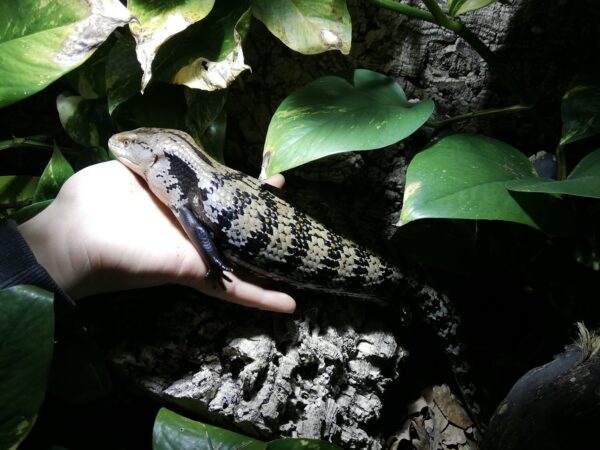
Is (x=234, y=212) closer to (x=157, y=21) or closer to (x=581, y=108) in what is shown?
(x=157, y=21)

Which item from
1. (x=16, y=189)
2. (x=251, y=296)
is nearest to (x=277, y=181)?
(x=251, y=296)

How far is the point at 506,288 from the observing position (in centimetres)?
231

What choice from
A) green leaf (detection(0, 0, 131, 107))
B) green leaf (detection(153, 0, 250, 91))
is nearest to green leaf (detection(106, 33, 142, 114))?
green leaf (detection(153, 0, 250, 91))

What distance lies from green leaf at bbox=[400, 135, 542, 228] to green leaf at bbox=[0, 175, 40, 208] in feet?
4.37

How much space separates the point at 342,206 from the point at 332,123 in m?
0.62

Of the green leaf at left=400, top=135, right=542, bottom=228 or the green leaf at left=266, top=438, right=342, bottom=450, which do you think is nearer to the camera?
the green leaf at left=400, top=135, right=542, bottom=228

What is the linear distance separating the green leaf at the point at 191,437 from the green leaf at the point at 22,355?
358mm

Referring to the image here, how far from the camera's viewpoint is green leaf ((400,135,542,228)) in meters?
1.41

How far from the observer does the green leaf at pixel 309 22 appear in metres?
1.56

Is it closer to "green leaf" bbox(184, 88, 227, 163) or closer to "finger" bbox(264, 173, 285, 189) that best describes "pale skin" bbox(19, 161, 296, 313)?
"green leaf" bbox(184, 88, 227, 163)

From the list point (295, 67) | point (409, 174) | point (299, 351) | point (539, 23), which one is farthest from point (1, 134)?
point (539, 23)

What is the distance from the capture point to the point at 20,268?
1422 millimetres

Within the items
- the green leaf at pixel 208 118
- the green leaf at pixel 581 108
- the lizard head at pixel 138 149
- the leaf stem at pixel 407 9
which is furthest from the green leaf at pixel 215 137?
the green leaf at pixel 581 108

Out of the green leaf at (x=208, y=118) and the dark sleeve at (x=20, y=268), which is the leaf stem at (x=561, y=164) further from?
the dark sleeve at (x=20, y=268)
